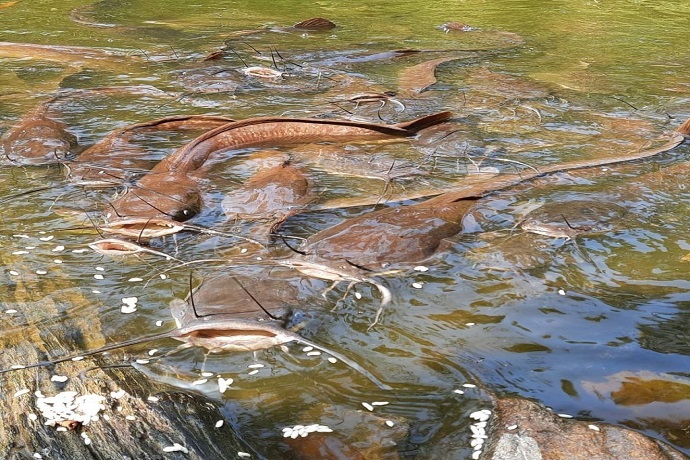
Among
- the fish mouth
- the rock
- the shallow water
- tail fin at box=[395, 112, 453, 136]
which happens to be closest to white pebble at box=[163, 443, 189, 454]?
the shallow water

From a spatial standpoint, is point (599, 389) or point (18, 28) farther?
point (18, 28)

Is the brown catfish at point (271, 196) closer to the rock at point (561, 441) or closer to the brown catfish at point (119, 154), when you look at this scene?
the brown catfish at point (119, 154)

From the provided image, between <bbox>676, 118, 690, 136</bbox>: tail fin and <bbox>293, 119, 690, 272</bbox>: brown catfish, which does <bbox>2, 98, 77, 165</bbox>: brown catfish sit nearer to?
<bbox>293, 119, 690, 272</bbox>: brown catfish

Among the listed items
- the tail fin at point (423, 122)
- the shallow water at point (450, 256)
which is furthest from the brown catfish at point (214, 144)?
the shallow water at point (450, 256)

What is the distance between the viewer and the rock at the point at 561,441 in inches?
86.4

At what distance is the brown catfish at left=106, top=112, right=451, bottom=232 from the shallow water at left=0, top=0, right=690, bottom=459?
12 centimetres

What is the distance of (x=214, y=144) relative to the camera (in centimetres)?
482

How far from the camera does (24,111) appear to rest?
6.05 m

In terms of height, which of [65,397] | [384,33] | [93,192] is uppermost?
[65,397]

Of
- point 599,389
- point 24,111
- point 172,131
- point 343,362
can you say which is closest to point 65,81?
point 24,111

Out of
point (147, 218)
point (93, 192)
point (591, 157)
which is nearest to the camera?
point (147, 218)

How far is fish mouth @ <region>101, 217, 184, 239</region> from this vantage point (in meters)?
3.68

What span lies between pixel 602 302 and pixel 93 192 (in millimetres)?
2734

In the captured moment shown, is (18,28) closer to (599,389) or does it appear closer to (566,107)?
(566,107)
